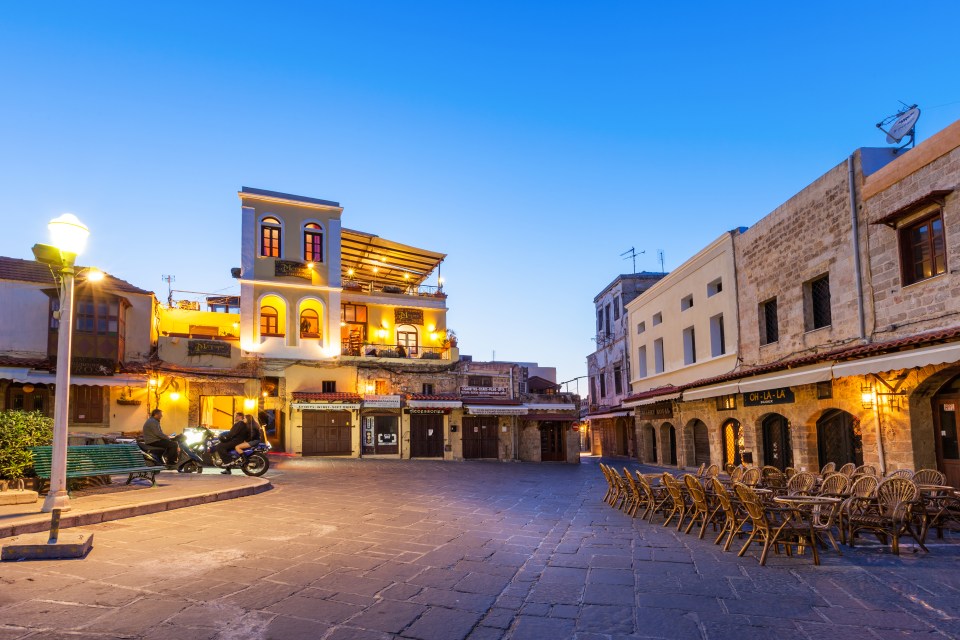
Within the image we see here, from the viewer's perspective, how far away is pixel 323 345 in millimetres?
27375

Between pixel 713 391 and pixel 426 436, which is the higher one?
pixel 713 391

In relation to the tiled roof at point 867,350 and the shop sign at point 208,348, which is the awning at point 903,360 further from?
the shop sign at point 208,348

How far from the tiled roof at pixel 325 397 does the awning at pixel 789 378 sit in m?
15.8

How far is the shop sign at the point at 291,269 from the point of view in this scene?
27.0m

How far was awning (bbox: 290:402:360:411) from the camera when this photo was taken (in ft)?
81.9

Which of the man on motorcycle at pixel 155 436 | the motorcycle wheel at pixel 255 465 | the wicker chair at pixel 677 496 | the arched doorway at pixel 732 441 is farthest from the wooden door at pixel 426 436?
the wicker chair at pixel 677 496

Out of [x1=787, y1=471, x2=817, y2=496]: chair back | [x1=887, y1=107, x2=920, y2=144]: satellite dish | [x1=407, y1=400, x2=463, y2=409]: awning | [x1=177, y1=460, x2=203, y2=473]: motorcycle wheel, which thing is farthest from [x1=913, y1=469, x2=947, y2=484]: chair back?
[x1=407, y1=400, x2=463, y2=409]: awning

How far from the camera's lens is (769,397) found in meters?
15.7

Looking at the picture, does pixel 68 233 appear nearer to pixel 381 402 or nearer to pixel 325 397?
pixel 325 397

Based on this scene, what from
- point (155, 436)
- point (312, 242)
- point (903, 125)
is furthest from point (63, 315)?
point (312, 242)

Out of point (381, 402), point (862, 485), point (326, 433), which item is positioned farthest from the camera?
point (381, 402)

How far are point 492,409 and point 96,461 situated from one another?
717 inches

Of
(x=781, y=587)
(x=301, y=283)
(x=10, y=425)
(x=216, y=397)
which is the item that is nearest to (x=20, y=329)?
(x=216, y=397)

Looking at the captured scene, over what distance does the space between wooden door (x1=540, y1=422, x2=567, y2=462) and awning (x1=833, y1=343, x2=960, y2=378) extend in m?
17.5
